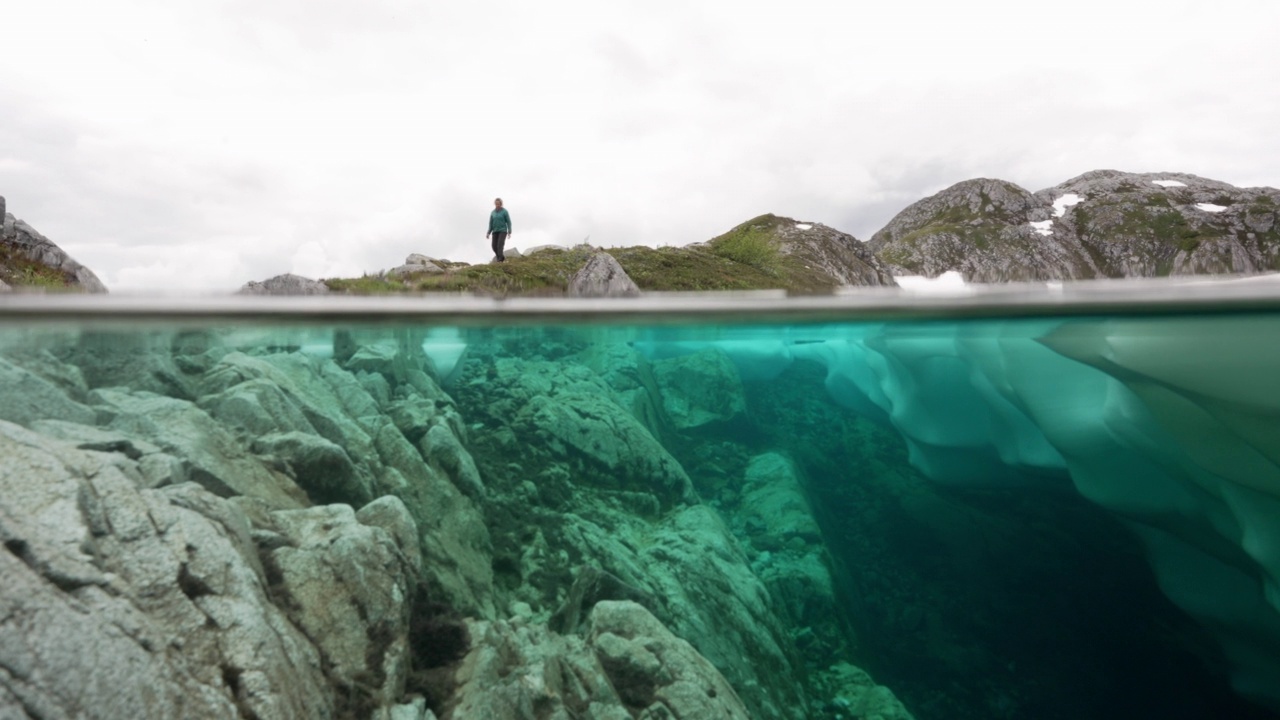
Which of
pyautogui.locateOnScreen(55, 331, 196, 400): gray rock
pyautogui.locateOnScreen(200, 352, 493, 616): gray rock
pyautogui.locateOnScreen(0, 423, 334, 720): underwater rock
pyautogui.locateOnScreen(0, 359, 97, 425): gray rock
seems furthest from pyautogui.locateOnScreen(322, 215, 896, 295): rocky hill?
pyautogui.locateOnScreen(0, 423, 334, 720): underwater rock

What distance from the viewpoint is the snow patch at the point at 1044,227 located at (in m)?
66.8

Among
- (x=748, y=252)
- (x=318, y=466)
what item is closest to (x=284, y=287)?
(x=318, y=466)

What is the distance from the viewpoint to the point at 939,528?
1168 cm

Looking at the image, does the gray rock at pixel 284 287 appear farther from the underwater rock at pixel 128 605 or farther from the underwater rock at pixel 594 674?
the underwater rock at pixel 594 674

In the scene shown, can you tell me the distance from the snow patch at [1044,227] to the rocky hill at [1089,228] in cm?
13

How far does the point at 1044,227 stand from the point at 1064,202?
29.2ft

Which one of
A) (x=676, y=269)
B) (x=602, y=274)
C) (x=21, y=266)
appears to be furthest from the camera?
(x=676, y=269)

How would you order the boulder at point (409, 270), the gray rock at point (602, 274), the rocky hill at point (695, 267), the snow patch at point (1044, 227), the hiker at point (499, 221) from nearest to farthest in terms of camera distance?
the rocky hill at point (695, 267) → the gray rock at point (602, 274) → the boulder at point (409, 270) → the hiker at point (499, 221) → the snow patch at point (1044, 227)

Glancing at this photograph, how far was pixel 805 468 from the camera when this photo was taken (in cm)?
1157

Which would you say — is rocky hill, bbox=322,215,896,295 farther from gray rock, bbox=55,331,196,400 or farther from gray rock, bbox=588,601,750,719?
gray rock, bbox=588,601,750,719

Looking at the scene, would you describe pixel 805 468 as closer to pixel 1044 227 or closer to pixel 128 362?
pixel 128 362

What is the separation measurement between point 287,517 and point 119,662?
1983mm

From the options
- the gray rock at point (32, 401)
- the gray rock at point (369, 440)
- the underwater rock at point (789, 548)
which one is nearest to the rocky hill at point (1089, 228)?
the underwater rock at point (789, 548)

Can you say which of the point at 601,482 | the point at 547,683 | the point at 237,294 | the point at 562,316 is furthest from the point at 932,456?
the point at 237,294
